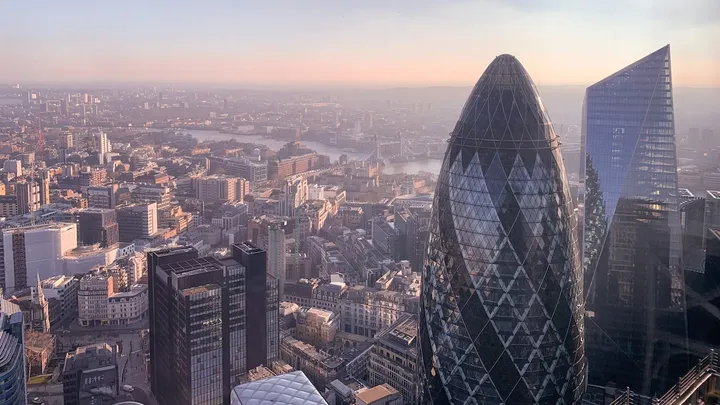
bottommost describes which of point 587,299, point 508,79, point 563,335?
point 587,299

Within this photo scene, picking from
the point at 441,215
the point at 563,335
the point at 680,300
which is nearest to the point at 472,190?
the point at 441,215

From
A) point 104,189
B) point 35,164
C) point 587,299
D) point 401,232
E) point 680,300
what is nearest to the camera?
point 680,300

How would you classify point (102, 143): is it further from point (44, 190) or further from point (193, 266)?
point (193, 266)

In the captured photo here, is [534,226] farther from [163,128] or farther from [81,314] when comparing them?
[163,128]

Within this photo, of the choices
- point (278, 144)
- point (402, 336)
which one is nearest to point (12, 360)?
point (402, 336)

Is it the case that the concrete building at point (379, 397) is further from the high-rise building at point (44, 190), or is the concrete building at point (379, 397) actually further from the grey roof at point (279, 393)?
the high-rise building at point (44, 190)

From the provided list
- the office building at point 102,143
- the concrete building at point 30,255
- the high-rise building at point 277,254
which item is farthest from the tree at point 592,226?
the office building at point 102,143
